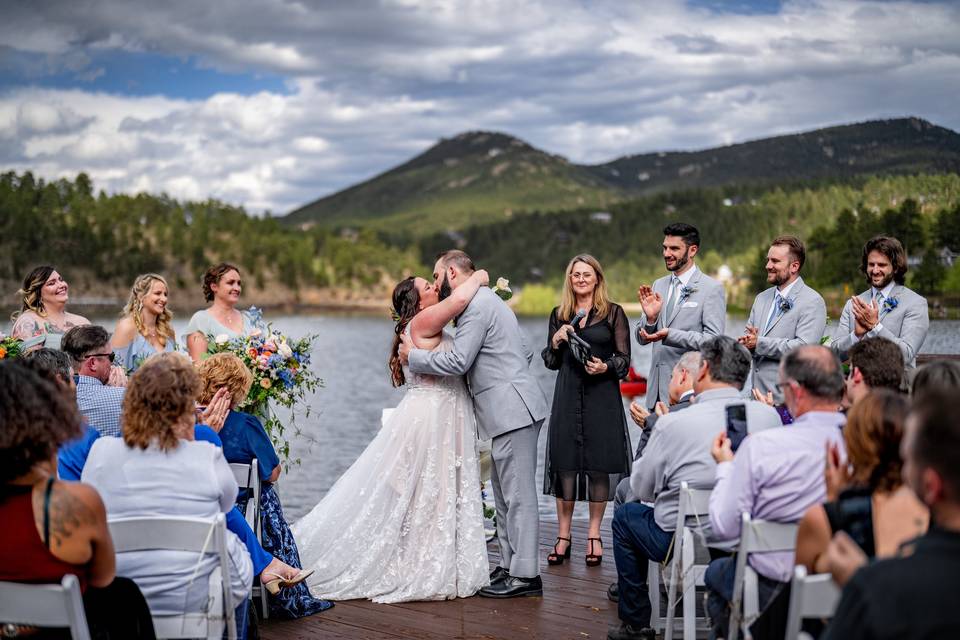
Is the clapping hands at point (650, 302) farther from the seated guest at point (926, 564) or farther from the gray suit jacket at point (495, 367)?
the seated guest at point (926, 564)

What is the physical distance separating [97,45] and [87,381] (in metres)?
146

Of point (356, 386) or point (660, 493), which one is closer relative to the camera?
point (660, 493)

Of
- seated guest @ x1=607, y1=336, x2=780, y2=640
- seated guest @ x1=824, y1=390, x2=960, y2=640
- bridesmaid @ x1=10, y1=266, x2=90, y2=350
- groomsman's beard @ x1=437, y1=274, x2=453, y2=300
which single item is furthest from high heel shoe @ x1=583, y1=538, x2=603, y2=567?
seated guest @ x1=824, y1=390, x2=960, y2=640

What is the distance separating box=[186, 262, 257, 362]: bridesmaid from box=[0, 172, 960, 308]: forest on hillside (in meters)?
36.9

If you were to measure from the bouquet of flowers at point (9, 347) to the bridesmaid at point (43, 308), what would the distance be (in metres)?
0.50

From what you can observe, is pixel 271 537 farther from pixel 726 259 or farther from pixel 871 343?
pixel 726 259

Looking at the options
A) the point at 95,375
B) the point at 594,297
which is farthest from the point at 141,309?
the point at 594,297

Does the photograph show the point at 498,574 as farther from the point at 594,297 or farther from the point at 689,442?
the point at 689,442

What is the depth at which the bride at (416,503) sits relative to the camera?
217 inches

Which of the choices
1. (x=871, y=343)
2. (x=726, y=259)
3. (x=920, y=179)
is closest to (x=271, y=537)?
(x=871, y=343)

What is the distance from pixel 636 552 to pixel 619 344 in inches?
70.4

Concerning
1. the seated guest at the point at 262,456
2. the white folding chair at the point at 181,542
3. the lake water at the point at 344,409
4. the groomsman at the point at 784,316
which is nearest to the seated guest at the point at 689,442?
the lake water at the point at 344,409

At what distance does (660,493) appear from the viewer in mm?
4402

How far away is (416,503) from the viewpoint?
5.65m
